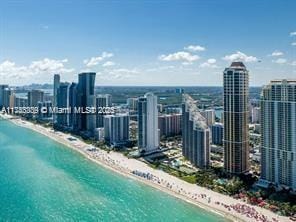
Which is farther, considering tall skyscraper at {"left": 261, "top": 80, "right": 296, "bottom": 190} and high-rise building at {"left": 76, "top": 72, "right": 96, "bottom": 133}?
high-rise building at {"left": 76, "top": 72, "right": 96, "bottom": 133}

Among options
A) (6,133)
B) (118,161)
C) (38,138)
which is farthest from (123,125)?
(6,133)

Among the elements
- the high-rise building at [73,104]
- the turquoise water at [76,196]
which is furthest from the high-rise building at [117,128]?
the high-rise building at [73,104]

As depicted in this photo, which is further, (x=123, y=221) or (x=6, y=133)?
(x=6, y=133)

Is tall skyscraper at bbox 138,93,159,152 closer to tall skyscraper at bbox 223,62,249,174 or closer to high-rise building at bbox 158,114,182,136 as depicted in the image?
high-rise building at bbox 158,114,182,136

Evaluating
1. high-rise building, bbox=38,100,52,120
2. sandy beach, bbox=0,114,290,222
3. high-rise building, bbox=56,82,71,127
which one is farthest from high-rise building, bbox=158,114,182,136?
high-rise building, bbox=38,100,52,120

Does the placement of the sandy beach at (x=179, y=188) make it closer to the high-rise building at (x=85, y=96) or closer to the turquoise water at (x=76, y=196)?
the turquoise water at (x=76, y=196)

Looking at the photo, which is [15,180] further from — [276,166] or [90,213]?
[276,166]

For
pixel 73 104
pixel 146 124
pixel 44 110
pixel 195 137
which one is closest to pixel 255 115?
pixel 146 124
